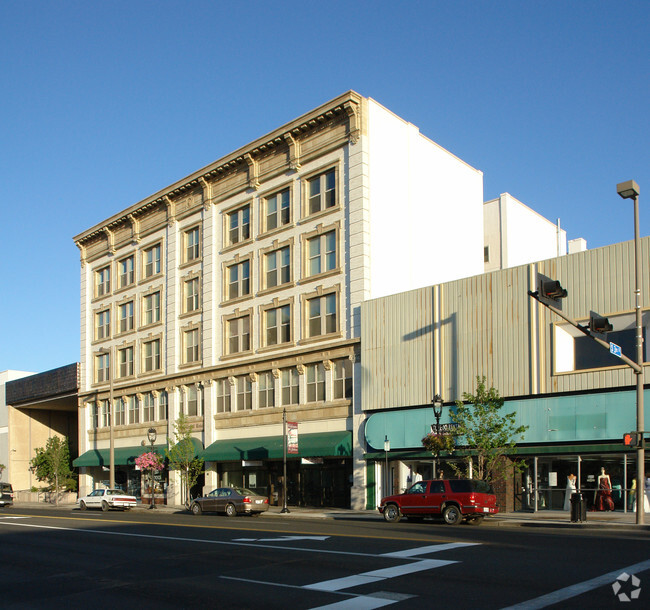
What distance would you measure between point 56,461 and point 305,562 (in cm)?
5520

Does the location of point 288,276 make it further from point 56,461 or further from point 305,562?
point 56,461

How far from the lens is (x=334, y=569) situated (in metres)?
14.2

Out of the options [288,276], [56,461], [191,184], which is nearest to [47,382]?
[56,461]

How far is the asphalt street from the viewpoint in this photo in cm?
1129

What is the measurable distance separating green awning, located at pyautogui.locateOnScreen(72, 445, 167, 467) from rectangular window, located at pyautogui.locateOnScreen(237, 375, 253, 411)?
776 centimetres

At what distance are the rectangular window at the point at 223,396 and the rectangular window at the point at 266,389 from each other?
315 cm

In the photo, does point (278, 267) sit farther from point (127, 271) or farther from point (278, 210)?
point (127, 271)

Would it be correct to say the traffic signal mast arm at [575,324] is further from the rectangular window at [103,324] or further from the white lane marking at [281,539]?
the rectangular window at [103,324]

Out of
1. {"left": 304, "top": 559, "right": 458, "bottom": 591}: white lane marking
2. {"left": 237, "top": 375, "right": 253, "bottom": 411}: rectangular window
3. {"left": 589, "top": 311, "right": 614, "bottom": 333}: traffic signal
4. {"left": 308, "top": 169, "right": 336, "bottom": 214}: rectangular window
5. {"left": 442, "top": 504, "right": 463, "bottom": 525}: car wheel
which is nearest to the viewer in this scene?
{"left": 304, "top": 559, "right": 458, "bottom": 591}: white lane marking

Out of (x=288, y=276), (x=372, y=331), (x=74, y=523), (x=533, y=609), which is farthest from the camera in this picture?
(x=288, y=276)

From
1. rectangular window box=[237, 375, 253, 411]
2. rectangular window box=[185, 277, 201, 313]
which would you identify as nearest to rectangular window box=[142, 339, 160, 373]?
rectangular window box=[185, 277, 201, 313]

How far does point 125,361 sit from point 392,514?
1379 inches

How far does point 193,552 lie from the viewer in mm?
17719

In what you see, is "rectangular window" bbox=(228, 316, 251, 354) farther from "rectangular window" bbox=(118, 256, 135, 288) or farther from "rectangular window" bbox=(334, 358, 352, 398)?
"rectangular window" bbox=(118, 256, 135, 288)
